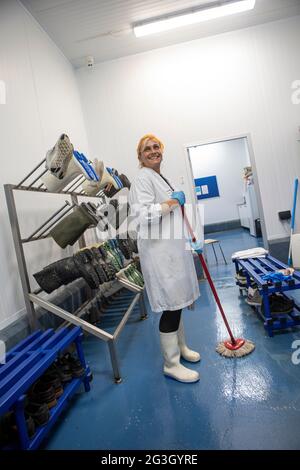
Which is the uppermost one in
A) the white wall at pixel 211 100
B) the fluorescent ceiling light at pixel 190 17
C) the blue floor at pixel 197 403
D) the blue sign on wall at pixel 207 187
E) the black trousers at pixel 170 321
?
the fluorescent ceiling light at pixel 190 17

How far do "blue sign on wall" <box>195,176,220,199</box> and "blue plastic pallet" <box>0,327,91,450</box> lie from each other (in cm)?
720

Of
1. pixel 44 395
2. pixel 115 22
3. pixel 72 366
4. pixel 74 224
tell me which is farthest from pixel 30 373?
pixel 115 22

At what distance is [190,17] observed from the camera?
3.56 m

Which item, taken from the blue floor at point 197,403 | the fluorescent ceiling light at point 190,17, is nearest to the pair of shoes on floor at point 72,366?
Result: the blue floor at point 197,403

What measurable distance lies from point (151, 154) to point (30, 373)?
1389mm

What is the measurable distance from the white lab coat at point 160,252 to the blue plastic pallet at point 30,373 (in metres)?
0.61

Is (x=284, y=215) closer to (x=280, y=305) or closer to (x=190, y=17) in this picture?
(x=280, y=305)

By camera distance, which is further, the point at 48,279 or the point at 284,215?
the point at 284,215

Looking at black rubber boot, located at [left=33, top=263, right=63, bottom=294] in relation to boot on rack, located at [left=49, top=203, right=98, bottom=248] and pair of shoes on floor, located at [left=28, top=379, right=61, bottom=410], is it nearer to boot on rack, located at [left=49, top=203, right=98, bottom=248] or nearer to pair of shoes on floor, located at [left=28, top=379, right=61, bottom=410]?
boot on rack, located at [left=49, top=203, right=98, bottom=248]

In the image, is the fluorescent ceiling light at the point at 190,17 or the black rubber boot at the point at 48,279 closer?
the black rubber boot at the point at 48,279

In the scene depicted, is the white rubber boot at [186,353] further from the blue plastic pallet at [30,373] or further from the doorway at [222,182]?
the doorway at [222,182]

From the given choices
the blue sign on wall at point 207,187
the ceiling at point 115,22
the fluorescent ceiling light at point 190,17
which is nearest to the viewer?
the ceiling at point 115,22

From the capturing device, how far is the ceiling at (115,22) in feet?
10.3

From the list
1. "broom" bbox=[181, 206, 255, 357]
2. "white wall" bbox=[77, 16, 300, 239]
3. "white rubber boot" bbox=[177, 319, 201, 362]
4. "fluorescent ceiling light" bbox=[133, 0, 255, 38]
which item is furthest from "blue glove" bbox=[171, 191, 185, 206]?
"fluorescent ceiling light" bbox=[133, 0, 255, 38]
